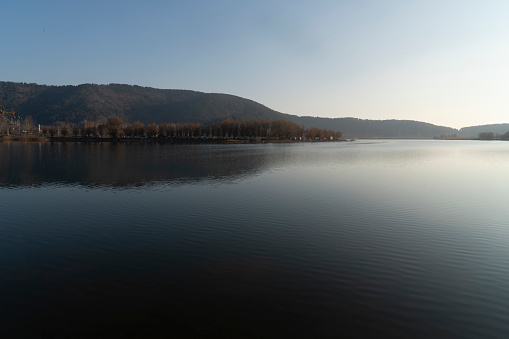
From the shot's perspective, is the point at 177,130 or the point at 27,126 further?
the point at 177,130

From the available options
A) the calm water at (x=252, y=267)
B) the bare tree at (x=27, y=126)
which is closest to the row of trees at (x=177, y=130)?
the bare tree at (x=27, y=126)

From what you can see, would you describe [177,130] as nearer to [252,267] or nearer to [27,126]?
[27,126]

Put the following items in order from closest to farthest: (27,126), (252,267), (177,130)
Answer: (252,267), (27,126), (177,130)

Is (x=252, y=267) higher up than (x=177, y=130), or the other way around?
(x=177, y=130)

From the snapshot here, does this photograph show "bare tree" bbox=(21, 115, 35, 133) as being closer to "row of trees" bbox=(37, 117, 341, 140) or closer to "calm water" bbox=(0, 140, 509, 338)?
"row of trees" bbox=(37, 117, 341, 140)

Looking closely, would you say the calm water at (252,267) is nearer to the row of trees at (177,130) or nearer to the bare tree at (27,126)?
the row of trees at (177,130)

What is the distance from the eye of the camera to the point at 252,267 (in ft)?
27.9

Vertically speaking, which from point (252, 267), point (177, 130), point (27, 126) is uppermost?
point (27, 126)

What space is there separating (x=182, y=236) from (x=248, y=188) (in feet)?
34.0

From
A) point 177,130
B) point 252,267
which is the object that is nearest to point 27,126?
point 177,130

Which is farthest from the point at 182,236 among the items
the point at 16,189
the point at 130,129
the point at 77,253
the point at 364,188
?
the point at 130,129

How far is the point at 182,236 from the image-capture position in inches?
437

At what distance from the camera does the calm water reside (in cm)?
605

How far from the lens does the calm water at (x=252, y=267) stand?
19.9 ft
